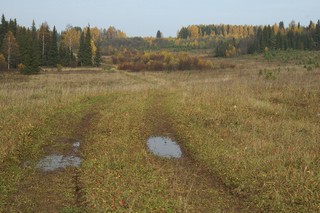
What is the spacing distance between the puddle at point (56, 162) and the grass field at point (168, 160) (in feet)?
0.87

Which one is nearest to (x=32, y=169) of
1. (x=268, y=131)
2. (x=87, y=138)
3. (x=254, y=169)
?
(x=87, y=138)

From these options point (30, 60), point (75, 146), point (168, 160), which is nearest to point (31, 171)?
point (75, 146)

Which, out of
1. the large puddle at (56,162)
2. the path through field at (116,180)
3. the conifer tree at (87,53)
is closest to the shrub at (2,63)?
the conifer tree at (87,53)

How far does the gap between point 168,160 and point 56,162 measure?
378 centimetres

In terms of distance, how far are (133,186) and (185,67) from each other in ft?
176

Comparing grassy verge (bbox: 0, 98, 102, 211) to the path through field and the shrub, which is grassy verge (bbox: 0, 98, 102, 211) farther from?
the shrub

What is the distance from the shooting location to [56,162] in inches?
391

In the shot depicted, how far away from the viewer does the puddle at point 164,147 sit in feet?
36.4

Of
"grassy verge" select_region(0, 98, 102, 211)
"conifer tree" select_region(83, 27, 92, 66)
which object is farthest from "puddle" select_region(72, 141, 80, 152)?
"conifer tree" select_region(83, 27, 92, 66)

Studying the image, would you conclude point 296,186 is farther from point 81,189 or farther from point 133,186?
point 81,189

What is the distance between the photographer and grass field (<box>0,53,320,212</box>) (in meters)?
7.43

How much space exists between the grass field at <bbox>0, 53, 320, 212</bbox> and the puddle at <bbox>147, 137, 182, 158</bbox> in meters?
0.31

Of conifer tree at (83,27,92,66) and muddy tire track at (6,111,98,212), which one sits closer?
muddy tire track at (6,111,98,212)

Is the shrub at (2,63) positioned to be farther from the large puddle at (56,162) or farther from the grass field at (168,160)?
the large puddle at (56,162)
